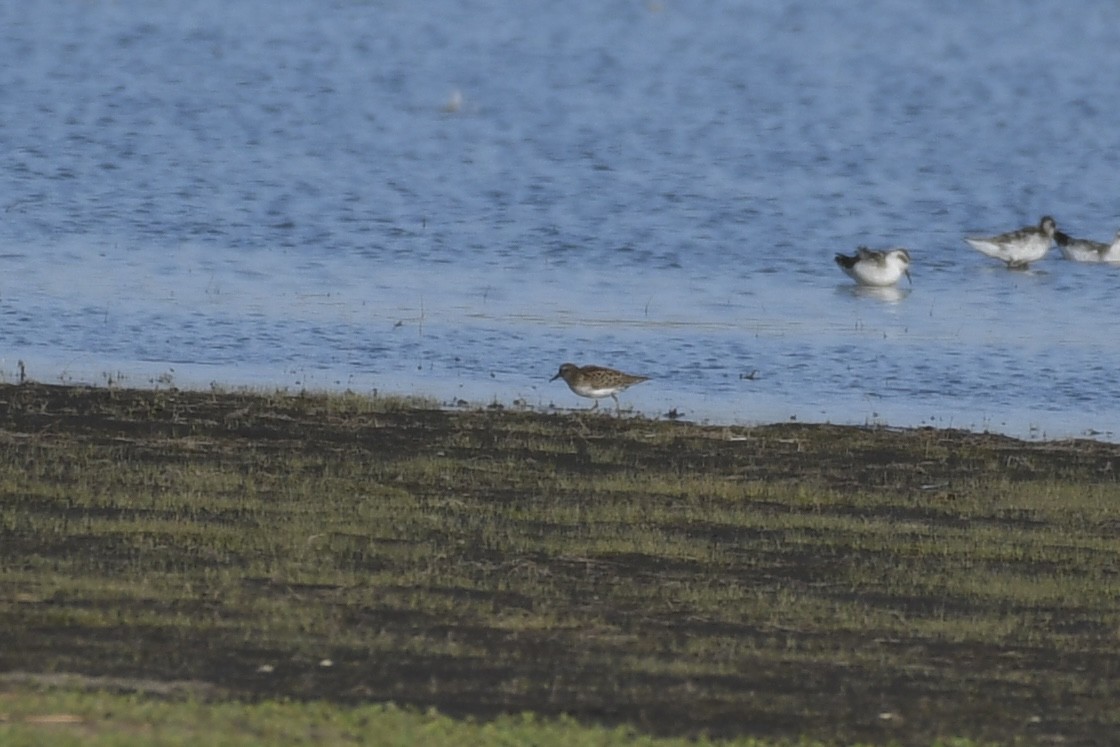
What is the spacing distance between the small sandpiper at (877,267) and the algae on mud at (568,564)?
29.0ft

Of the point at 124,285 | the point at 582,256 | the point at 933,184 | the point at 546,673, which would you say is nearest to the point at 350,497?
the point at 546,673

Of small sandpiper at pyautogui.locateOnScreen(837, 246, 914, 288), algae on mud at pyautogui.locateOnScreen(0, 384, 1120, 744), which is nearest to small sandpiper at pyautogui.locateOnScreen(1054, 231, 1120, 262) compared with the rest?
small sandpiper at pyautogui.locateOnScreen(837, 246, 914, 288)

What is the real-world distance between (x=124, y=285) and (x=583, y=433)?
8.74 m

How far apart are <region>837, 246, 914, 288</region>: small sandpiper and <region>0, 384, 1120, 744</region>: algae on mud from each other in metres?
8.85

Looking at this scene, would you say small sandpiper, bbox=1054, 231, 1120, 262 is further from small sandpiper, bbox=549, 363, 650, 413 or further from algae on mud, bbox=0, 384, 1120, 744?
small sandpiper, bbox=549, 363, 650, 413

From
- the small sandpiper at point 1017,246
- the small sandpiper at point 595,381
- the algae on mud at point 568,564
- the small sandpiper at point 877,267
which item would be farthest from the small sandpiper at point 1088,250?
the small sandpiper at point 595,381

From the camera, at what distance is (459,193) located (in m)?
31.6

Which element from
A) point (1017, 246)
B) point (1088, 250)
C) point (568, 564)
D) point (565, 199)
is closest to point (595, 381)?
point (568, 564)

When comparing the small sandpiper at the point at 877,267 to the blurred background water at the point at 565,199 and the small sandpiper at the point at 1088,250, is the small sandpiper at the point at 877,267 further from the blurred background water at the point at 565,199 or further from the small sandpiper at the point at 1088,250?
the small sandpiper at the point at 1088,250

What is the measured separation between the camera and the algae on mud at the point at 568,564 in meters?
9.28

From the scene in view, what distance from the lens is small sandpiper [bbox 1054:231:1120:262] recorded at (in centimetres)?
A: 2845

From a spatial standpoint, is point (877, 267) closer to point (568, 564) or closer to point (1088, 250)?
point (1088, 250)

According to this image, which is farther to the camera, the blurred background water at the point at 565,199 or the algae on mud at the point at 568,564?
the blurred background water at the point at 565,199

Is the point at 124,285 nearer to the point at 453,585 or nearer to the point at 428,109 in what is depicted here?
the point at 453,585
